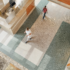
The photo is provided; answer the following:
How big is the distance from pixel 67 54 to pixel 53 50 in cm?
70

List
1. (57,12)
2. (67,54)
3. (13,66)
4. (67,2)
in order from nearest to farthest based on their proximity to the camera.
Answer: (67,2) < (13,66) < (67,54) < (57,12)

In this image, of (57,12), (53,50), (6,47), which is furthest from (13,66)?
(57,12)

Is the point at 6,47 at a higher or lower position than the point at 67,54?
higher

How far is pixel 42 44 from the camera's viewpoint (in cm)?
442

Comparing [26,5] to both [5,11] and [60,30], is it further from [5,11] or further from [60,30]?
[60,30]

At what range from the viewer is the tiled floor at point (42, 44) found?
4.00 m

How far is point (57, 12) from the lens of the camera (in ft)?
17.9

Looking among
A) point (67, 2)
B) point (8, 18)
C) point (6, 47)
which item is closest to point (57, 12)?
point (67, 2)

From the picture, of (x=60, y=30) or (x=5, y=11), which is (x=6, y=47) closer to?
(x=5, y=11)

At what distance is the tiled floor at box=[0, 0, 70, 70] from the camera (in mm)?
4004

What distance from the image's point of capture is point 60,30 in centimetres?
480

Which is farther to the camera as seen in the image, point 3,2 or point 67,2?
point 3,2

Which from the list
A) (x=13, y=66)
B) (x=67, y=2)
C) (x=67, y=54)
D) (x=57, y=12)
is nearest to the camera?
(x=67, y=2)

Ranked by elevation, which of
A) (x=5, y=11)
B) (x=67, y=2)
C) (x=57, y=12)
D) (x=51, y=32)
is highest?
(x=5, y=11)
